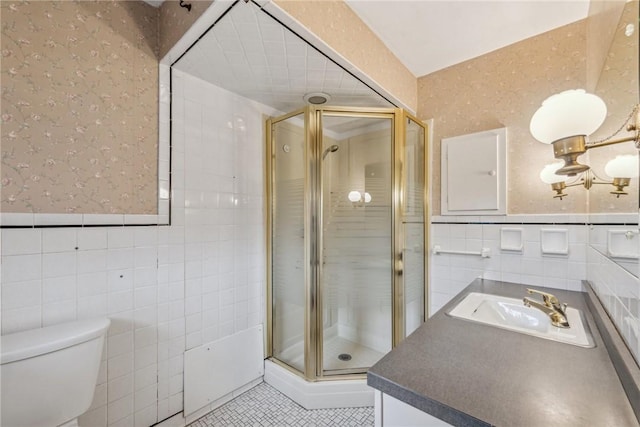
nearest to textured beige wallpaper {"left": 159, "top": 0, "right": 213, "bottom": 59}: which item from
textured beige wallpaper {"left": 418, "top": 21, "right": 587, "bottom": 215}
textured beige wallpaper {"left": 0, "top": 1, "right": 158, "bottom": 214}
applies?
textured beige wallpaper {"left": 0, "top": 1, "right": 158, "bottom": 214}

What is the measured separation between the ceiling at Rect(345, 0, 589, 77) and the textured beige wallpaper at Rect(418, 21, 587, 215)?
94 mm

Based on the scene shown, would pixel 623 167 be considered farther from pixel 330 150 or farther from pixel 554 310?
pixel 330 150

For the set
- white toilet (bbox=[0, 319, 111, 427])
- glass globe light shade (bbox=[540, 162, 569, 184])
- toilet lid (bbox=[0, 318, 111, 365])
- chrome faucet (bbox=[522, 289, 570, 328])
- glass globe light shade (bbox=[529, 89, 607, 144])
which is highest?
glass globe light shade (bbox=[529, 89, 607, 144])

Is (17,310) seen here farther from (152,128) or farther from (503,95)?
(503,95)

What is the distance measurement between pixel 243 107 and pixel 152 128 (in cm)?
65

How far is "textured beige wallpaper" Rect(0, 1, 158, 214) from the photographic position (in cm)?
101

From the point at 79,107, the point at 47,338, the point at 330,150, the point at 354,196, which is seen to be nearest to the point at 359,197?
the point at 354,196

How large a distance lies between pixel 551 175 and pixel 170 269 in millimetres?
2186

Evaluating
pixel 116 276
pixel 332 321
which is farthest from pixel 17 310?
pixel 332 321

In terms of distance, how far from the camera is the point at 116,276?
1.26 metres

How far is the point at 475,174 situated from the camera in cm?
189

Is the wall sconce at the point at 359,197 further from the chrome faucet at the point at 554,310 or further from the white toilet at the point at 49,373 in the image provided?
the white toilet at the point at 49,373

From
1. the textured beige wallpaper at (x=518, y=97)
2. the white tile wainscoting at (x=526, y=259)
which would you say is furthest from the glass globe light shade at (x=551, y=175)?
the white tile wainscoting at (x=526, y=259)

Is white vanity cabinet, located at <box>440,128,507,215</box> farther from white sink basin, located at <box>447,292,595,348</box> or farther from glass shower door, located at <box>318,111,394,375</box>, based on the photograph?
white sink basin, located at <box>447,292,595,348</box>
